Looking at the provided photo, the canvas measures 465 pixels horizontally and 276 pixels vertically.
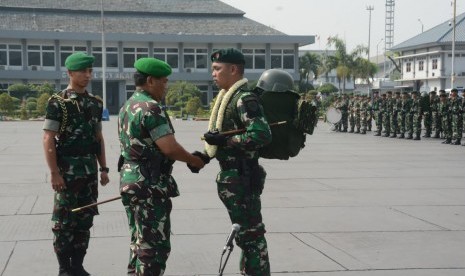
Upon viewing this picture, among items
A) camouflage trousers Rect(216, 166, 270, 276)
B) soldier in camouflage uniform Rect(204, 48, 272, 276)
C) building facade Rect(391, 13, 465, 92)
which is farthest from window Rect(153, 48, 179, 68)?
camouflage trousers Rect(216, 166, 270, 276)

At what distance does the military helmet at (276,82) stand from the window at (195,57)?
5828cm

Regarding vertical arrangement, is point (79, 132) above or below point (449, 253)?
above

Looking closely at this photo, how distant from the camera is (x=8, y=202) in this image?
9.06m

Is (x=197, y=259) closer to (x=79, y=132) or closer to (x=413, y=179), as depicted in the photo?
(x=79, y=132)

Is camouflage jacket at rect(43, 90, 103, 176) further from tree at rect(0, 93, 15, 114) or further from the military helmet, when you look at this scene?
tree at rect(0, 93, 15, 114)

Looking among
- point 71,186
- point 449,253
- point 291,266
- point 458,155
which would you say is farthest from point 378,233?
point 458,155

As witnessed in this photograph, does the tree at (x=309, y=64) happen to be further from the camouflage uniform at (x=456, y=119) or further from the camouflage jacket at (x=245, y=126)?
the camouflage jacket at (x=245, y=126)

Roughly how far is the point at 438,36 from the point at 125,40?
30.8 m

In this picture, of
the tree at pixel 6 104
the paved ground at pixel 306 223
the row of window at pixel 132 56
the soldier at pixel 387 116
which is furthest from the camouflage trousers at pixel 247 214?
the row of window at pixel 132 56

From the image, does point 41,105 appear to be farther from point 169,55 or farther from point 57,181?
point 57,181

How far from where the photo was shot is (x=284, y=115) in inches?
188

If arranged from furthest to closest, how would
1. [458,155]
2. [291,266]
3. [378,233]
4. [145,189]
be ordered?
[458,155], [378,233], [291,266], [145,189]

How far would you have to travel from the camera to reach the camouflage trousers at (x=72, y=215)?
5293 millimetres

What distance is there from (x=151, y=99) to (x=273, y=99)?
96 cm
